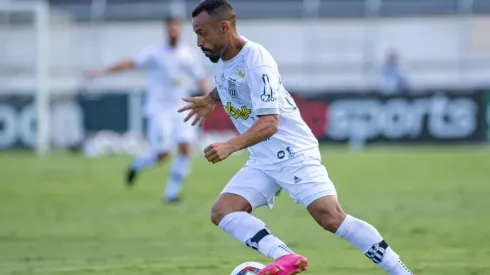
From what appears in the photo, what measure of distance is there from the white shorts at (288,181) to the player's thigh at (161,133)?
31.8 feet

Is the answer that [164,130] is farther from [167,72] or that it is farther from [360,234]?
[360,234]

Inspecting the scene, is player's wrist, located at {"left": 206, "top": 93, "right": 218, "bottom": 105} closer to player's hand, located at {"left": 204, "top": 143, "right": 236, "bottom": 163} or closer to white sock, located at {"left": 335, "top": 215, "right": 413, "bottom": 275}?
player's hand, located at {"left": 204, "top": 143, "right": 236, "bottom": 163}

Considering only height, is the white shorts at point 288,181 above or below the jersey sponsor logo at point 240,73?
below

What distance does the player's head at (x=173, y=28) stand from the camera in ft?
56.4

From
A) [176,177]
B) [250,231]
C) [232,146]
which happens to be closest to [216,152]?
[232,146]

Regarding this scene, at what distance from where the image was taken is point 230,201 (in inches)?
329

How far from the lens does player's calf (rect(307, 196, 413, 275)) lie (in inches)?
313

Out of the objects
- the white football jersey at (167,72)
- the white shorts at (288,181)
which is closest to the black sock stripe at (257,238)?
the white shorts at (288,181)

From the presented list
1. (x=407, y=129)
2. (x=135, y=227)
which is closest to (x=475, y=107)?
(x=407, y=129)

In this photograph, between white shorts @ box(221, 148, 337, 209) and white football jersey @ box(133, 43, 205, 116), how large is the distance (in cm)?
965

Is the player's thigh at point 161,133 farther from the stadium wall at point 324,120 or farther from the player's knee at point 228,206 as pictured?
the stadium wall at point 324,120

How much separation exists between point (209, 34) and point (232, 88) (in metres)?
0.44

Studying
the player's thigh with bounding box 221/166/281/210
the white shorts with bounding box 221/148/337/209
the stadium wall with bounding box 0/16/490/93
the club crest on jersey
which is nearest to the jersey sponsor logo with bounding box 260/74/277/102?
the club crest on jersey

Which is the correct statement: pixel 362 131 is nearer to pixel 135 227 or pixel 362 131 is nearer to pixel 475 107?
pixel 475 107
